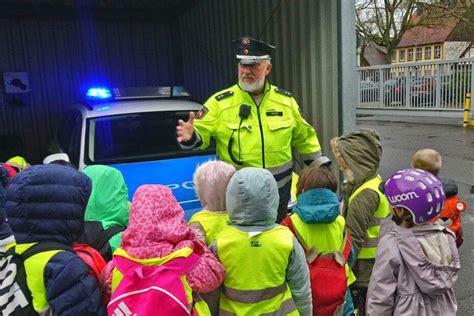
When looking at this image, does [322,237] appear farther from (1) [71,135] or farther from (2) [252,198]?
(1) [71,135]

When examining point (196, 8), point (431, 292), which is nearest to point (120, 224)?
point (431, 292)

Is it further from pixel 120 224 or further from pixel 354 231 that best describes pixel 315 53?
pixel 120 224

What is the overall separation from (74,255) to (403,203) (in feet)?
4.66

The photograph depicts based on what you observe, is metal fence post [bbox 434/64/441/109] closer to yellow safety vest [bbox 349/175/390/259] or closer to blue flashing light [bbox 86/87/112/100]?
blue flashing light [bbox 86/87/112/100]

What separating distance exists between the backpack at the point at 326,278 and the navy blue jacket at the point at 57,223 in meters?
1.14

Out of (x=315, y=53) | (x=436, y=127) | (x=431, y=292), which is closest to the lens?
(x=431, y=292)

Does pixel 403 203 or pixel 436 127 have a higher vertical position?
pixel 403 203

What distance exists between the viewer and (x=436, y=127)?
Result: 622 inches

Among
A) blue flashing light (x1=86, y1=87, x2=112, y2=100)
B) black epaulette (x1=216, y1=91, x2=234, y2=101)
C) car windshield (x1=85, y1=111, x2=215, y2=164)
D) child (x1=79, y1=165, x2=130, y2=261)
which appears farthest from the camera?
blue flashing light (x1=86, y1=87, x2=112, y2=100)

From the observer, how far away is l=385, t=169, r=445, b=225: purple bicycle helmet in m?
2.05

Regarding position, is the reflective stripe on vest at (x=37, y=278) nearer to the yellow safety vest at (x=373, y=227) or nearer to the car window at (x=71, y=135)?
the yellow safety vest at (x=373, y=227)

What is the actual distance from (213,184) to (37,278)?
0.89 metres

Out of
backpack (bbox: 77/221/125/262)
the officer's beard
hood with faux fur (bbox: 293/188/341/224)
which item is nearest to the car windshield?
the officer's beard

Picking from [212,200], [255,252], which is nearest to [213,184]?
[212,200]
